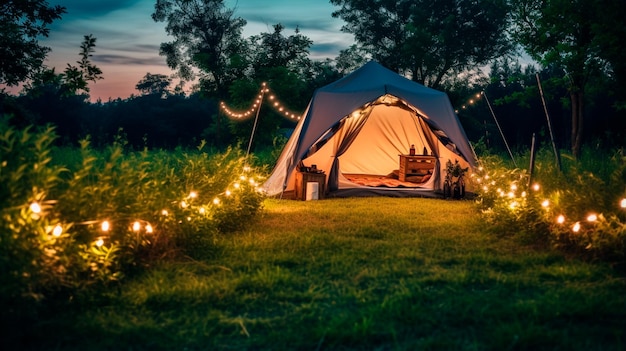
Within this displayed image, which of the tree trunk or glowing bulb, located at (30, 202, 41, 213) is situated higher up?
the tree trunk

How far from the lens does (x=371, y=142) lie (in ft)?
37.9

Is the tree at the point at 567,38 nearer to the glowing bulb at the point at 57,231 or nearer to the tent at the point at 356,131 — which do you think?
the tent at the point at 356,131

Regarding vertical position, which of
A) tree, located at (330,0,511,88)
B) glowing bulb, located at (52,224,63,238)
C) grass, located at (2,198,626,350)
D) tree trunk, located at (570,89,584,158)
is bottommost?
grass, located at (2,198,626,350)

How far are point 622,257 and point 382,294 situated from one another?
1.98 m

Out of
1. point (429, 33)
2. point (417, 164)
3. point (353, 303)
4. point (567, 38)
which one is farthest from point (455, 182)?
point (429, 33)

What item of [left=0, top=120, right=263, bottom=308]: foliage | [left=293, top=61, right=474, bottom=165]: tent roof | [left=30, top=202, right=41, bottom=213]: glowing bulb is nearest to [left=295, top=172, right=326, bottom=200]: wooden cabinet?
[left=293, top=61, right=474, bottom=165]: tent roof

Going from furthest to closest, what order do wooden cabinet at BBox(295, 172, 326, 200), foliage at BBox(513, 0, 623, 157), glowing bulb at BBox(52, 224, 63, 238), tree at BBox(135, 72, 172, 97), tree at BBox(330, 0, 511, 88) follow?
tree at BBox(135, 72, 172, 97) → tree at BBox(330, 0, 511, 88) → foliage at BBox(513, 0, 623, 157) → wooden cabinet at BBox(295, 172, 326, 200) → glowing bulb at BBox(52, 224, 63, 238)

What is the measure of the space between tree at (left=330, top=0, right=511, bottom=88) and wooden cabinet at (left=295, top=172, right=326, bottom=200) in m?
16.2

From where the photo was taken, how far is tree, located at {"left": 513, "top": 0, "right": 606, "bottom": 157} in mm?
12477

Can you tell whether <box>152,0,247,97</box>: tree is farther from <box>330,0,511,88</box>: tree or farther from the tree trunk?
the tree trunk

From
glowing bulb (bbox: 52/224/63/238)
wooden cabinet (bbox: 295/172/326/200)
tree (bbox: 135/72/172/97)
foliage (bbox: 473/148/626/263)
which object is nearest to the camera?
glowing bulb (bbox: 52/224/63/238)

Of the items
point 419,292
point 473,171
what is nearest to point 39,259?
point 419,292

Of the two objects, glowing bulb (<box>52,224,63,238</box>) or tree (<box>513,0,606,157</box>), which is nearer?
glowing bulb (<box>52,224,63,238</box>)

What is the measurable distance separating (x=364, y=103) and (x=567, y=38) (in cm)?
901
